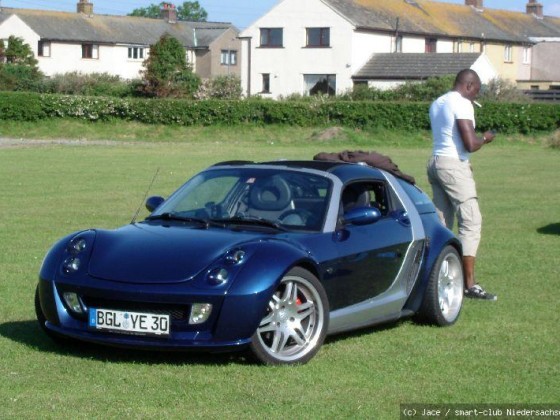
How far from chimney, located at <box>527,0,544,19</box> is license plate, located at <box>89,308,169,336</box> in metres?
99.3

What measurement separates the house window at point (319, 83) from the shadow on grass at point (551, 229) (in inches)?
2231

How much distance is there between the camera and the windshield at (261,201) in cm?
812

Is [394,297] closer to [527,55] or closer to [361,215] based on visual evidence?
[361,215]

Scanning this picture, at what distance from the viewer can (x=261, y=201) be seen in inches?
328

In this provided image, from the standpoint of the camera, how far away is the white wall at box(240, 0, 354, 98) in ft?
239

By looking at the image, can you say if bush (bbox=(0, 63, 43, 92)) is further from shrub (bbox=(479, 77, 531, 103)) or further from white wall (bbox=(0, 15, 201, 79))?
shrub (bbox=(479, 77, 531, 103))

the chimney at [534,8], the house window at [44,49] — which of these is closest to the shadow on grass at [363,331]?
the house window at [44,49]

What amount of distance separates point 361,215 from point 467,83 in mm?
2867

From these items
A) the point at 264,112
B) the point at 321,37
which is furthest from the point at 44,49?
the point at 264,112

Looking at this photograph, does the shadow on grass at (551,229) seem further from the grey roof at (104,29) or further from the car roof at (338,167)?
the grey roof at (104,29)

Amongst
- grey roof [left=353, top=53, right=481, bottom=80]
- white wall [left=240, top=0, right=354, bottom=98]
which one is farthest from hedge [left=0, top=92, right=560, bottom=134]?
white wall [left=240, top=0, right=354, bottom=98]

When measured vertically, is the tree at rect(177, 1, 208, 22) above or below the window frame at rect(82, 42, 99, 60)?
above

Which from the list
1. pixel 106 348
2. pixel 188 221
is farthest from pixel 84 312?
pixel 188 221

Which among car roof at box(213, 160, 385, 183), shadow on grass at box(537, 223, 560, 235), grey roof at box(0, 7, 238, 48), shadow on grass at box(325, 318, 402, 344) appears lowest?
shadow on grass at box(537, 223, 560, 235)
